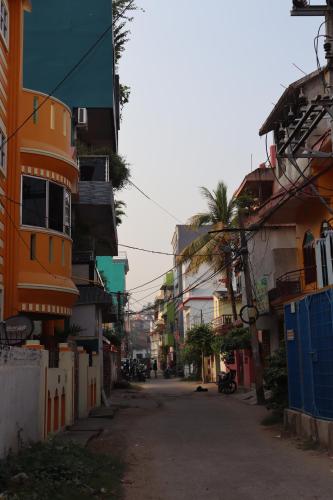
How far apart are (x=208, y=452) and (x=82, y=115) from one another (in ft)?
39.5

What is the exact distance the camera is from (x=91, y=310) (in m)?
22.1

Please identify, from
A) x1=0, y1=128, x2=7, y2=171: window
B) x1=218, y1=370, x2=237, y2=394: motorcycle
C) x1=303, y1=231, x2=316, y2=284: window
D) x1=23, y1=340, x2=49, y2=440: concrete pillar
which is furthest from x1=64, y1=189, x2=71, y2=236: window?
x1=218, y1=370, x2=237, y2=394: motorcycle

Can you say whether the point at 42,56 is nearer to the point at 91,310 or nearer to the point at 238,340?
the point at 91,310

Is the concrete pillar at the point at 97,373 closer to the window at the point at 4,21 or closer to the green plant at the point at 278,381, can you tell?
the green plant at the point at 278,381

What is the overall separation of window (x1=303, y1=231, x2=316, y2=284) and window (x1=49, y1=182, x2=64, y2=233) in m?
10.00

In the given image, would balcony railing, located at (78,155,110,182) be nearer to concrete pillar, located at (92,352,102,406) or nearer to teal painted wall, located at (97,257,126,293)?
concrete pillar, located at (92,352,102,406)

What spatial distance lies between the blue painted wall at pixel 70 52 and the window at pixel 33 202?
6450 millimetres

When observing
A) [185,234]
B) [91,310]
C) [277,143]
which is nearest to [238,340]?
[91,310]

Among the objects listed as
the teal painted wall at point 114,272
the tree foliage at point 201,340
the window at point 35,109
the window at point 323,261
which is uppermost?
the teal painted wall at point 114,272

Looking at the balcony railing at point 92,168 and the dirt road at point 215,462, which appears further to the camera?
the balcony railing at point 92,168

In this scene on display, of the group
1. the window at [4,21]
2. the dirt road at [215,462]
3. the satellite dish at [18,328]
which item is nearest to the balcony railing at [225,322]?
the dirt road at [215,462]

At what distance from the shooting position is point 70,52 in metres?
20.9

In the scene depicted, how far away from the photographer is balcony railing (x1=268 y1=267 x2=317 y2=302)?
72.6ft

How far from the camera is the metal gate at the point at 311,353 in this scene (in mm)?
10750
